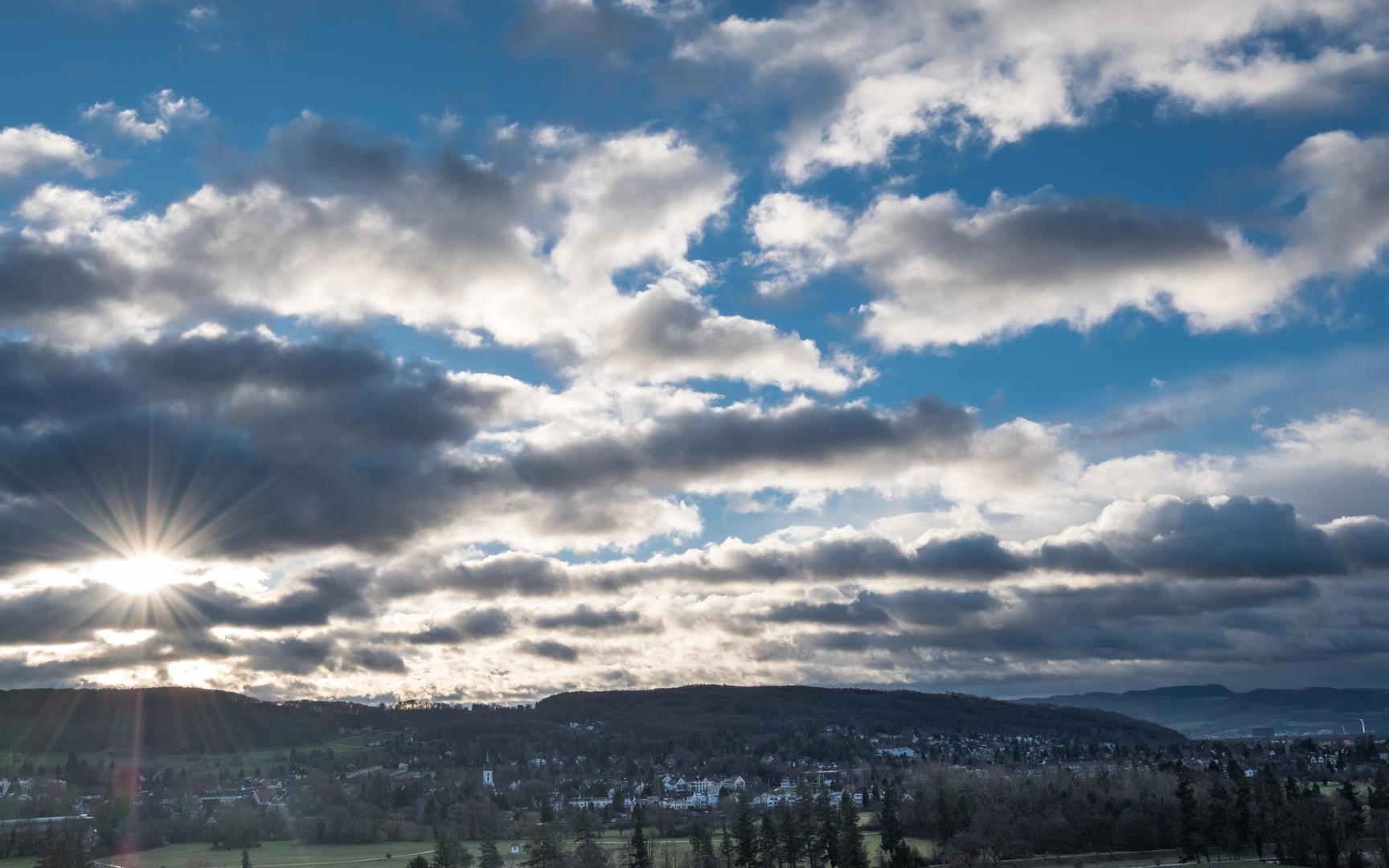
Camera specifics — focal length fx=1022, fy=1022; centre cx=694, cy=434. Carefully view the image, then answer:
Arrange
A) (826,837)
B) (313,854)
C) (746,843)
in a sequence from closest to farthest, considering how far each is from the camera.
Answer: (826,837) → (746,843) → (313,854)

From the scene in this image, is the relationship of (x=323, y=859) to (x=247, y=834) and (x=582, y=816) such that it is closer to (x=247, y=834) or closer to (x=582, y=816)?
(x=247, y=834)

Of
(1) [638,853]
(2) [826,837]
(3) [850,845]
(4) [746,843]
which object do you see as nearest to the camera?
(3) [850,845]

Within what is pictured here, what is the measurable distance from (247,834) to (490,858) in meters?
92.3

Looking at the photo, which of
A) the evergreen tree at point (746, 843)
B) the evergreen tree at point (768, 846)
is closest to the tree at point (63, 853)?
the evergreen tree at point (746, 843)

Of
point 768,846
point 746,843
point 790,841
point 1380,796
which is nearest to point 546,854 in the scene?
point 746,843

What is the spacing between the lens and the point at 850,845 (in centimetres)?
12350

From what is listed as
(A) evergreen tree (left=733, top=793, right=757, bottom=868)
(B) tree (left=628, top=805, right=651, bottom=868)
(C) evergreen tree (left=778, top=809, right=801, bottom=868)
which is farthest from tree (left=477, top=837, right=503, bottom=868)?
(C) evergreen tree (left=778, top=809, right=801, bottom=868)

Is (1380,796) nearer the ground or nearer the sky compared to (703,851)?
nearer the ground

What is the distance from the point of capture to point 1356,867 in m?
111

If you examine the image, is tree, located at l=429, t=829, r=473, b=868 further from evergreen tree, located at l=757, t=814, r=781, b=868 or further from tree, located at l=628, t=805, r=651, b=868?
evergreen tree, located at l=757, t=814, r=781, b=868

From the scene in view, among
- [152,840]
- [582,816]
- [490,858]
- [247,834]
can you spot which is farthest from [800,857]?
[152,840]

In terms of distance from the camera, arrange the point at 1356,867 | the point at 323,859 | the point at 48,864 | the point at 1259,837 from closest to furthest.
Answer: the point at 1356,867 < the point at 48,864 < the point at 1259,837 < the point at 323,859

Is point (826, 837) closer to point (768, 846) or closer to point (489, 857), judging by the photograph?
point (768, 846)

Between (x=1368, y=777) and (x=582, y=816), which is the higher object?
(x=582, y=816)
